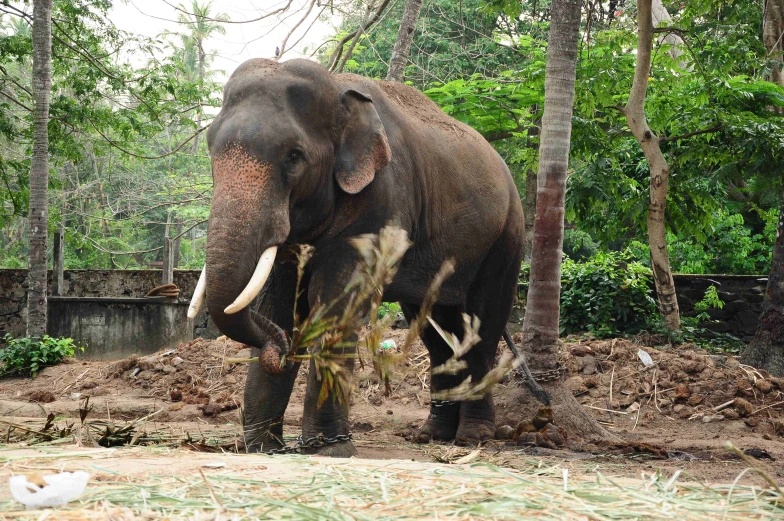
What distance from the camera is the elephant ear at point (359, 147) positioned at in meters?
5.42

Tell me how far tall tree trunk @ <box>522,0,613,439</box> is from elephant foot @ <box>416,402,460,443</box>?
2.14ft

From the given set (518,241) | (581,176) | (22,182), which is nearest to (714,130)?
(581,176)

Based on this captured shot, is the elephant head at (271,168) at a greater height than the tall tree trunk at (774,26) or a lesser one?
lesser

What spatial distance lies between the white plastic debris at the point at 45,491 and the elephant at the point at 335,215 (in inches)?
70.8

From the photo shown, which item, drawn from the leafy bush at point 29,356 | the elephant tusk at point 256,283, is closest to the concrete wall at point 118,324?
the leafy bush at point 29,356

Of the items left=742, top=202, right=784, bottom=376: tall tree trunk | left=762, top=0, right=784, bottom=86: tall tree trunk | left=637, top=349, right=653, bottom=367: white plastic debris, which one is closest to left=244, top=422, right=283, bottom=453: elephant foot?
left=637, top=349, right=653, bottom=367: white plastic debris

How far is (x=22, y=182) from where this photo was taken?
46.3 ft

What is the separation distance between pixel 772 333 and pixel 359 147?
5799 mm

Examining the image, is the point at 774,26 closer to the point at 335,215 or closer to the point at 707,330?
the point at 707,330

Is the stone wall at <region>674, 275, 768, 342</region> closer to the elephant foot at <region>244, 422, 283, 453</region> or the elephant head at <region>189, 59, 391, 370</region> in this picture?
the elephant head at <region>189, 59, 391, 370</region>

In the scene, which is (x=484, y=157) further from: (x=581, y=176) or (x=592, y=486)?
(x=581, y=176)

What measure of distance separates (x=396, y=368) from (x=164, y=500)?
1.51 m

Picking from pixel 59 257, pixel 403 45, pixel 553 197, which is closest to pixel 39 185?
pixel 59 257

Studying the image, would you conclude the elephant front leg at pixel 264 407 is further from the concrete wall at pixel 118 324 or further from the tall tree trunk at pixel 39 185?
the concrete wall at pixel 118 324
